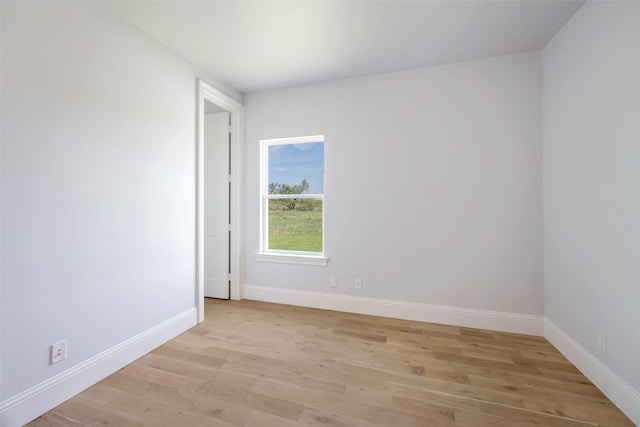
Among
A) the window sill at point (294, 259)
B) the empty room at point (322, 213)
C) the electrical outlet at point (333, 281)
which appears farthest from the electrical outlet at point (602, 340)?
the window sill at point (294, 259)

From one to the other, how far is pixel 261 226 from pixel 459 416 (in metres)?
2.72

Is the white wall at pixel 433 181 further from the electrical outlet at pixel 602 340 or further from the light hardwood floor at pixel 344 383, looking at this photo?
the electrical outlet at pixel 602 340

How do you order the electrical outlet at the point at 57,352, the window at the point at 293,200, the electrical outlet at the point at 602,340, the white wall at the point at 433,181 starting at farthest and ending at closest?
the window at the point at 293,200, the white wall at the point at 433,181, the electrical outlet at the point at 602,340, the electrical outlet at the point at 57,352

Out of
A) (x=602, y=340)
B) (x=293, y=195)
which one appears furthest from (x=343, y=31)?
(x=602, y=340)

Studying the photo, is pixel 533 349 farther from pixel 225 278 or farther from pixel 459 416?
pixel 225 278

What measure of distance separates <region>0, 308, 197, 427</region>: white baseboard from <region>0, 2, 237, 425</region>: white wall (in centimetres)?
3

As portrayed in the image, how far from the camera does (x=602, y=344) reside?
5.83 ft

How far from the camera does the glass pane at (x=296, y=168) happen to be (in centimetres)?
335

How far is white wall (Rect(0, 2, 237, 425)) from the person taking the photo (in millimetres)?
1495

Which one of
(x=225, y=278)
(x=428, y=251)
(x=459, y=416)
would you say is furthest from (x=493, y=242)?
(x=225, y=278)

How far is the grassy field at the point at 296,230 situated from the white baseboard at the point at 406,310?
562mm

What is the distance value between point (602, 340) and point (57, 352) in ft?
11.5

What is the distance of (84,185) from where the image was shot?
5.97 ft

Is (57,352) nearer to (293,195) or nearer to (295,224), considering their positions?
(295,224)
